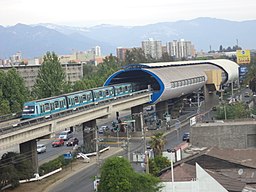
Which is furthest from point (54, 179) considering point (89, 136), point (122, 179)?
point (122, 179)

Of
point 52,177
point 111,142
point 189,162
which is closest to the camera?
point 189,162

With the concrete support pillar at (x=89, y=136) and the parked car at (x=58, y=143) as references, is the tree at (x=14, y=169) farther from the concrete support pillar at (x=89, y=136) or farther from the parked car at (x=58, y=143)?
the parked car at (x=58, y=143)

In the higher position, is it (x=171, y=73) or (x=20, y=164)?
(x=171, y=73)

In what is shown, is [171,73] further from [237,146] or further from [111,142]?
[237,146]

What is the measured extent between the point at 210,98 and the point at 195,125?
1570 inches

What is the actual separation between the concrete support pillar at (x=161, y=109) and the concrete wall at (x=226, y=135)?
27.8 metres

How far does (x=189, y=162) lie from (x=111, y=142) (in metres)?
23.8

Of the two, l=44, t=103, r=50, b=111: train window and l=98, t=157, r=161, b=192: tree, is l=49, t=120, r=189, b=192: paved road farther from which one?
l=98, t=157, r=161, b=192: tree

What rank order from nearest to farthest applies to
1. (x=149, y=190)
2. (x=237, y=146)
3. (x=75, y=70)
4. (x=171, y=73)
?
(x=149, y=190), (x=237, y=146), (x=171, y=73), (x=75, y=70)

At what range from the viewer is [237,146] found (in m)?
43.8

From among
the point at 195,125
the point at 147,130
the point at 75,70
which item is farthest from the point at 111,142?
the point at 75,70

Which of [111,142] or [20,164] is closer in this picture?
[20,164]

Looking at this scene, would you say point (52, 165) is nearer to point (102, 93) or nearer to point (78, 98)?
point (78, 98)

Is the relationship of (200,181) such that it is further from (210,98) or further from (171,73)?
(210,98)
